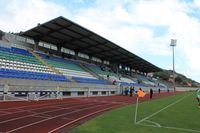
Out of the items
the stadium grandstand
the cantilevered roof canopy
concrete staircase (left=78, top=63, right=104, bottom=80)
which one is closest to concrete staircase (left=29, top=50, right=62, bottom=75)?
the stadium grandstand

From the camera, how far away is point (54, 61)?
42406 mm

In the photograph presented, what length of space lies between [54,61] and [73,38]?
4397 millimetres

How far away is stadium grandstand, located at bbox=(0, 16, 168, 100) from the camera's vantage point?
27.4 m

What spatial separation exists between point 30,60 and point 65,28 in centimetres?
608

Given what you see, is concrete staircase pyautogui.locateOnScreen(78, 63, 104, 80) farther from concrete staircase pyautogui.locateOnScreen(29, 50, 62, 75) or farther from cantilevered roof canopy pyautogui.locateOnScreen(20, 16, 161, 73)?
concrete staircase pyautogui.locateOnScreen(29, 50, 62, 75)

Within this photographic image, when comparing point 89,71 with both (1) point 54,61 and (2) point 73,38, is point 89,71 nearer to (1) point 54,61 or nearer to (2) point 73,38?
(1) point 54,61

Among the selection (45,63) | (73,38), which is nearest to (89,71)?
(73,38)

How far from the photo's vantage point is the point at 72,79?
39.8 metres

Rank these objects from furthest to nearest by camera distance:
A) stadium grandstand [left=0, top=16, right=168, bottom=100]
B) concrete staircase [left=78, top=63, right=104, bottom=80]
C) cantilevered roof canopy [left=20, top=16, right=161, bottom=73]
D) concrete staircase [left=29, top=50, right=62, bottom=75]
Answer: concrete staircase [left=78, top=63, right=104, bottom=80] < concrete staircase [left=29, top=50, right=62, bottom=75] < cantilevered roof canopy [left=20, top=16, right=161, bottom=73] < stadium grandstand [left=0, top=16, right=168, bottom=100]

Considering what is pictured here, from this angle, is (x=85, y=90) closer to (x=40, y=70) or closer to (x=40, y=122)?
(x=40, y=70)

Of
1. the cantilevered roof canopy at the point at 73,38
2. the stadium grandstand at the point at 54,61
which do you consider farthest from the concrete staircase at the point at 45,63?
the cantilevered roof canopy at the point at 73,38

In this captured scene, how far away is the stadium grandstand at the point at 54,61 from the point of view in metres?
27.4

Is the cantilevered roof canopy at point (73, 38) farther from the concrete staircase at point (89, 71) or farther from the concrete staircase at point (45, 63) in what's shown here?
the concrete staircase at point (89, 71)

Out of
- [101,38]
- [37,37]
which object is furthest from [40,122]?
[101,38]
